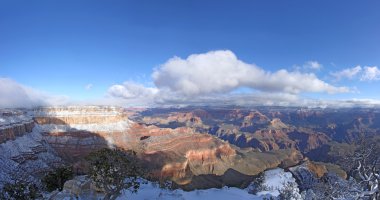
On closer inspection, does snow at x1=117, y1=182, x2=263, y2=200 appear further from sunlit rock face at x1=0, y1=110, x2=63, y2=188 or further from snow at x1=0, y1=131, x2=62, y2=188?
sunlit rock face at x1=0, y1=110, x2=63, y2=188

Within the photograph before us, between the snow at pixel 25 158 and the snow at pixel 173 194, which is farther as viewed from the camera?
the snow at pixel 25 158

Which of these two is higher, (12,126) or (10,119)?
(10,119)

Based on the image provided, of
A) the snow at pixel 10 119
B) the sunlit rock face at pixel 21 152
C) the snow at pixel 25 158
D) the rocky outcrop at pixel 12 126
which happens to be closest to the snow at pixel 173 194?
the snow at pixel 25 158

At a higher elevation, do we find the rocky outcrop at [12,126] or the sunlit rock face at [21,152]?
the rocky outcrop at [12,126]

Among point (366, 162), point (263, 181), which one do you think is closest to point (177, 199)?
point (366, 162)

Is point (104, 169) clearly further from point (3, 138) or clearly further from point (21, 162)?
point (3, 138)

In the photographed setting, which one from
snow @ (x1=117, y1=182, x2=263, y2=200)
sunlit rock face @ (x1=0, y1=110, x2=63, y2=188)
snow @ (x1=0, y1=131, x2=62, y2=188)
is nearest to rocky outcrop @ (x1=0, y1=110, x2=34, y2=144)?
sunlit rock face @ (x1=0, y1=110, x2=63, y2=188)

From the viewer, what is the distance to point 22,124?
181750 millimetres

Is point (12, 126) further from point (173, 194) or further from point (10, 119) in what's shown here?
point (173, 194)

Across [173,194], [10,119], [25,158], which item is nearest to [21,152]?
[25,158]

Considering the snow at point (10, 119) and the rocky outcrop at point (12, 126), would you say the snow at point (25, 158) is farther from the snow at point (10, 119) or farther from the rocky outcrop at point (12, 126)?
the snow at point (10, 119)

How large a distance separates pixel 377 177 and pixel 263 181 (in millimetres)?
116066

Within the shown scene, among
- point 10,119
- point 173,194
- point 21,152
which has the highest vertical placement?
point 10,119

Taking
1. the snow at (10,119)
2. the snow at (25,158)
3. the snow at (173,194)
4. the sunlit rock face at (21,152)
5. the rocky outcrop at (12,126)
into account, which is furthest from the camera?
the snow at (10,119)
